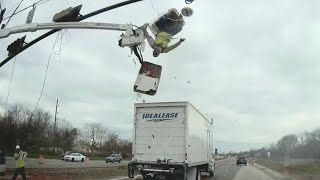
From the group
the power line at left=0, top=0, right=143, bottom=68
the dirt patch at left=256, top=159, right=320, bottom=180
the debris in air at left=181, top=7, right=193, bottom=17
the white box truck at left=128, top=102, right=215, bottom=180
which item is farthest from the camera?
the dirt patch at left=256, top=159, right=320, bottom=180

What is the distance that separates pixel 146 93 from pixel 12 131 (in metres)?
52.0

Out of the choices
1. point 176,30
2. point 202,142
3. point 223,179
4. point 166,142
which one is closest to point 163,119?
point 166,142

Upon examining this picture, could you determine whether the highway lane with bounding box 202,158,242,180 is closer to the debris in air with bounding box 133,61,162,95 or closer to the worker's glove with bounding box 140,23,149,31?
the debris in air with bounding box 133,61,162,95

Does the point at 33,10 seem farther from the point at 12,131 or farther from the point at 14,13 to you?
the point at 12,131

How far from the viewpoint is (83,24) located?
10.5m

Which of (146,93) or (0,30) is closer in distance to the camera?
(146,93)

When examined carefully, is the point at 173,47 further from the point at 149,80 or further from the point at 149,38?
the point at 149,80

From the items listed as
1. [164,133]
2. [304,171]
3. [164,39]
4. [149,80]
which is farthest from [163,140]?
[304,171]

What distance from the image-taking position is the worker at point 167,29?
8.91 meters

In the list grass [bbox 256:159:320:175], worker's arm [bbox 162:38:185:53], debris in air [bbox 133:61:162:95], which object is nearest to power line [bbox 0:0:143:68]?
worker's arm [bbox 162:38:185:53]

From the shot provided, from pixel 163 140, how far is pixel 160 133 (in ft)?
1.11

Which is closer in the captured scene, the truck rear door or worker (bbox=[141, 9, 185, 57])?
worker (bbox=[141, 9, 185, 57])

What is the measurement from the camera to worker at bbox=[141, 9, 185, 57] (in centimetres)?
891

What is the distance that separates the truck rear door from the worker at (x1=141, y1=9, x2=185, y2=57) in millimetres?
10864
